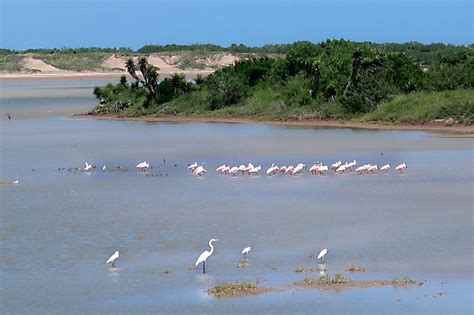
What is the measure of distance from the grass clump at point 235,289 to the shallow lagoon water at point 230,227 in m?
0.18

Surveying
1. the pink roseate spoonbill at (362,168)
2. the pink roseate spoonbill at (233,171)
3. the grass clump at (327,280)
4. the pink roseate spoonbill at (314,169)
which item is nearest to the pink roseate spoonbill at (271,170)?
the pink roseate spoonbill at (233,171)

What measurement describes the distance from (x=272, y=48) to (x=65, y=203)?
10412 centimetres

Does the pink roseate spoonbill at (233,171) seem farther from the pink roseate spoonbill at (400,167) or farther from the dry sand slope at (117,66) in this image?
the dry sand slope at (117,66)

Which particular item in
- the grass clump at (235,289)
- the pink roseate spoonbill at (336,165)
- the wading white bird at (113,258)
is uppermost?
the grass clump at (235,289)

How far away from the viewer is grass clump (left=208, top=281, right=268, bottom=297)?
13.6 m

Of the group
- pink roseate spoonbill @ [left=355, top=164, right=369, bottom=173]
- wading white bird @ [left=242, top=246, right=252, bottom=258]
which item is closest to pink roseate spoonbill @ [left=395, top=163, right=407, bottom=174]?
pink roseate spoonbill @ [left=355, top=164, right=369, bottom=173]

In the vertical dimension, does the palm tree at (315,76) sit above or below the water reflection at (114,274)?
above

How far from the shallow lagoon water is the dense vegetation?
21.4ft

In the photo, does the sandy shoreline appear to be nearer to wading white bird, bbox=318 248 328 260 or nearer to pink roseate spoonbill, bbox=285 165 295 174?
pink roseate spoonbill, bbox=285 165 295 174

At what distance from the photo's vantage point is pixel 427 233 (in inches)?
687

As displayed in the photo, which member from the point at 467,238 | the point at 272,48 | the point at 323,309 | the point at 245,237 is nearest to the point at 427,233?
the point at 467,238

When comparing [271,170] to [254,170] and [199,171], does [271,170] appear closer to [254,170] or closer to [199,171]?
[254,170]

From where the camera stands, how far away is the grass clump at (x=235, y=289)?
44.6 ft

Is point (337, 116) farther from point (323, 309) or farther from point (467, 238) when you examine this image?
point (323, 309)
